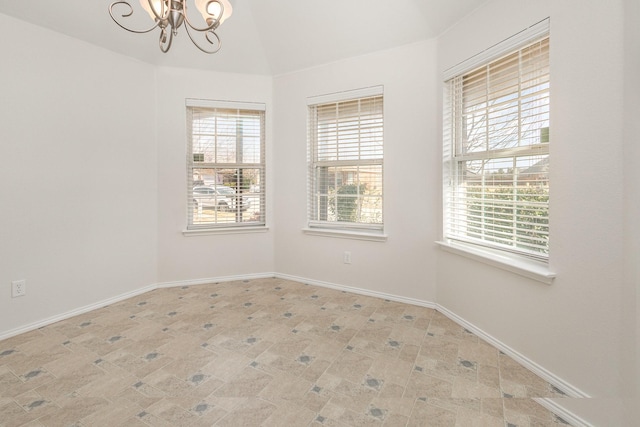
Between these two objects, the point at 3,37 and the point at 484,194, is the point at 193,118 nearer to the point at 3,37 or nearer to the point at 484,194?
the point at 3,37

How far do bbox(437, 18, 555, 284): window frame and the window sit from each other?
86.9 inches

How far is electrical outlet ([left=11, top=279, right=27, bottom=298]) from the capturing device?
2680mm

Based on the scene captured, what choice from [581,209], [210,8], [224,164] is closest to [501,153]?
[581,209]

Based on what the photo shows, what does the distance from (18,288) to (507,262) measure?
3.88 metres

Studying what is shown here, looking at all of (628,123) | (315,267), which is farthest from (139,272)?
(628,123)

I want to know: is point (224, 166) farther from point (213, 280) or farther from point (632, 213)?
point (632, 213)

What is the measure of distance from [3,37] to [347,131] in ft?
10.1

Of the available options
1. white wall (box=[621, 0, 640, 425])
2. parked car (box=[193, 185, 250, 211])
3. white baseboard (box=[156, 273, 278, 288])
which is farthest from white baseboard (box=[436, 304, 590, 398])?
parked car (box=[193, 185, 250, 211])

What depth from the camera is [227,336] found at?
2.60 m

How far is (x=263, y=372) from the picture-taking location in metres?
2.11

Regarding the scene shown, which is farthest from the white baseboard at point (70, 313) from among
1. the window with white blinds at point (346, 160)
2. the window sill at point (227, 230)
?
the window with white blinds at point (346, 160)

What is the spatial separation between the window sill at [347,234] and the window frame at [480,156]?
26.9 inches

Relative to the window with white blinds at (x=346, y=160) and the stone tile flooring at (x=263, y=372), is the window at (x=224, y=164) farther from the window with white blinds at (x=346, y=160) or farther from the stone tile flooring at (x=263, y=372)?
the stone tile flooring at (x=263, y=372)

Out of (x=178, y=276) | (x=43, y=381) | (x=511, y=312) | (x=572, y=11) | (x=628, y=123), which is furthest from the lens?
(x=178, y=276)
